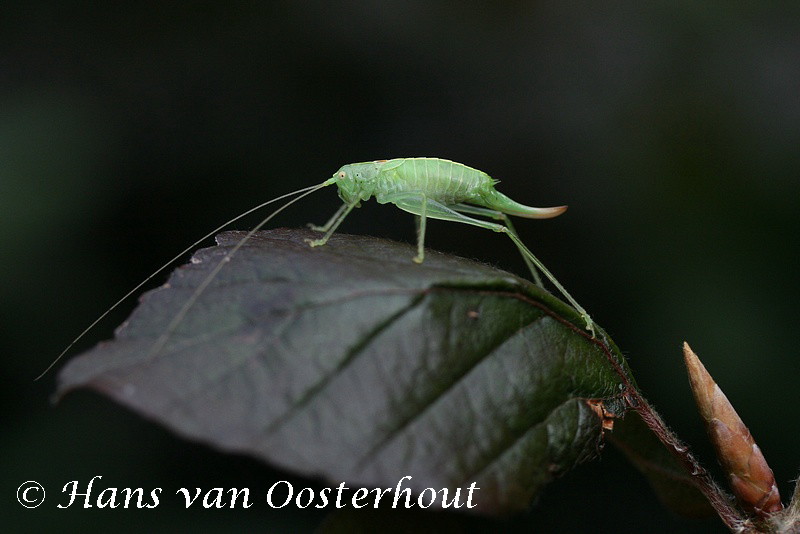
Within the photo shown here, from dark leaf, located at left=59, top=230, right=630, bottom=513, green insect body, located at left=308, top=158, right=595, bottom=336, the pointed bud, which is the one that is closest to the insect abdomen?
green insect body, located at left=308, top=158, right=595, bottom=336

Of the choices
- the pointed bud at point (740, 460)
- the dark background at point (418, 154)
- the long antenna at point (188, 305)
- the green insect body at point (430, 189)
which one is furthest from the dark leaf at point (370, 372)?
the dark background at point (418, 154)

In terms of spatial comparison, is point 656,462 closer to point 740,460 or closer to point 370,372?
point 740,460

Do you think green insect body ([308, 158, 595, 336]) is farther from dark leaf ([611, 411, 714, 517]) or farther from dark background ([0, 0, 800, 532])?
dark background ([0, 0, 800, 532])

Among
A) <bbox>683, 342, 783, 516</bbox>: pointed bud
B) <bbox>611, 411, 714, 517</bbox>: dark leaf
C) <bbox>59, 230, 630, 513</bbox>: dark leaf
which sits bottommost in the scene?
<bbox>611, 411, 714, 517</bbox>: dark leaf

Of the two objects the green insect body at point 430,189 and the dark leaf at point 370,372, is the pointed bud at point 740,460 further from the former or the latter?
the green insect body at point 430,189

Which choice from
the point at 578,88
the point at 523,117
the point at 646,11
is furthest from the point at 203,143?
the point at 646,11
